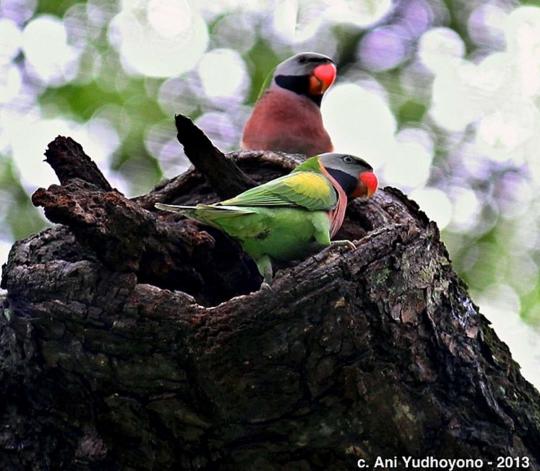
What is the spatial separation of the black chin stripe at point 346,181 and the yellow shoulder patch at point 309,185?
0.15m

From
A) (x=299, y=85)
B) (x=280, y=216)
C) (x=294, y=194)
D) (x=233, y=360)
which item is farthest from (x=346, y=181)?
(x=299, y=85)

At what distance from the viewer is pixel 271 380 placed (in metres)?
2.60

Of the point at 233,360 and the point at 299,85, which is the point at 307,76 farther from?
Result: the point at 233,360

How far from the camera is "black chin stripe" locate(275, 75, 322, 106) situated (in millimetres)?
5375

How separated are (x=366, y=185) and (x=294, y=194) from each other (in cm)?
52

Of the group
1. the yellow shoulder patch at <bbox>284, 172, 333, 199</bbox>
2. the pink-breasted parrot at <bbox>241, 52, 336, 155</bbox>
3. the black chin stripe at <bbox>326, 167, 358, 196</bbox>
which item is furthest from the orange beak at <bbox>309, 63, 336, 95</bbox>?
the yellow shoulder patch at <bbox>284, 172, 333, 199</bbox>

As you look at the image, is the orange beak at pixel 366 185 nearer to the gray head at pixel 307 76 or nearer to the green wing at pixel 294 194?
the green wing at pixel 294 194

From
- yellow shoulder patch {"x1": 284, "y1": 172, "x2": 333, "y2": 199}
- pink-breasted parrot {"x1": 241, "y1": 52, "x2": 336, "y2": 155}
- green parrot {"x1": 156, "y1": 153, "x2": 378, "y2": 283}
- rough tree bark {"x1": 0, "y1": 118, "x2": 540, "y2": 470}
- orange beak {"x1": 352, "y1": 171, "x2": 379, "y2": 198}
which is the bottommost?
rough tree bark {"x1": 0, "y1": 118, "x2": 540, "y2": 470}

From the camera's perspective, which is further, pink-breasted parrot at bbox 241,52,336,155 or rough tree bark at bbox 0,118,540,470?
pink-breasted parrot at bbox 241,52,336,155

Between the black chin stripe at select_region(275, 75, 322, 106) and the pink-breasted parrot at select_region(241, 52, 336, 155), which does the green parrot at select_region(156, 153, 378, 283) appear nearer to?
the pink-breasted parrot at select_region(241, 52, 336, 155)

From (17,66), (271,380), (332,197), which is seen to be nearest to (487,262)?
(332,197)

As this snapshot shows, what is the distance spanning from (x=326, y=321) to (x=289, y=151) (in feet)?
7.74

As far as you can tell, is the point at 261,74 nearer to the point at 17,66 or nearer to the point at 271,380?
the point at 17,66

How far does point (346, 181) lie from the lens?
3764mm
